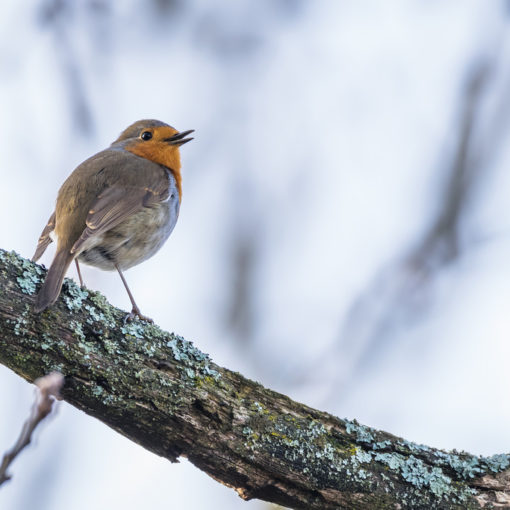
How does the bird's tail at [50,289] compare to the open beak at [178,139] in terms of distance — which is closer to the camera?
the bird's tail at [50,289]

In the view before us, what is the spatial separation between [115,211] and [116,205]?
58 mm

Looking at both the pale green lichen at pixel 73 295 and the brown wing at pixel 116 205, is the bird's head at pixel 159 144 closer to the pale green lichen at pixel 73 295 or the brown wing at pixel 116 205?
the brown wing at pixel 116 205

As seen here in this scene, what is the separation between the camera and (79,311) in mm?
2605

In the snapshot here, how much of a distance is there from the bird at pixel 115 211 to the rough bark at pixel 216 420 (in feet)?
2.41

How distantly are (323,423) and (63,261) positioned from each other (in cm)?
132

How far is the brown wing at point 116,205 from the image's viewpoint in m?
3.63

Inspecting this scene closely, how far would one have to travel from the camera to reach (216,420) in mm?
2574

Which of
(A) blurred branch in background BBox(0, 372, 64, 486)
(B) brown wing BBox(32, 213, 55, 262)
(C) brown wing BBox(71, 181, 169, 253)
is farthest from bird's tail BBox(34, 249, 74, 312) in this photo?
(B) brown wing BBox(32, 213, 55, 262)

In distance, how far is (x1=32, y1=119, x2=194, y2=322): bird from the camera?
3.68m

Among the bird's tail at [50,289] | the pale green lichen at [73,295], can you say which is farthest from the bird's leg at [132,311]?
Answer: the bird's tail at [50,289]

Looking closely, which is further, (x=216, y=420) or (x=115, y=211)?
(x=115, y=211)

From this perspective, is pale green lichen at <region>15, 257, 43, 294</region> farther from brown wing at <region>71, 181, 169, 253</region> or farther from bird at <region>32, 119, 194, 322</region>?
brown wing at <region>71, 181, 169, 253</region>

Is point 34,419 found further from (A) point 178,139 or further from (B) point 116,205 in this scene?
(A) point 178,139

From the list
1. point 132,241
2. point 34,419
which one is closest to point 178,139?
point 132,241
